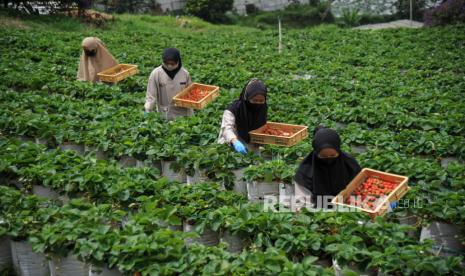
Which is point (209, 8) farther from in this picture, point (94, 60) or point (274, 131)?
point (274, 131)

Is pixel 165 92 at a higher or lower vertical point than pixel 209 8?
lower

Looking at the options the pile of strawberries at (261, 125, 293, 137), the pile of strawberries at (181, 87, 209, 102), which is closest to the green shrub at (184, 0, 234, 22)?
the pile of strawberries at (181, 87, 209, 102)

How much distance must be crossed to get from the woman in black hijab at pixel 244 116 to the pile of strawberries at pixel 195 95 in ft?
5.61

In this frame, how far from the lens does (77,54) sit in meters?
16.5

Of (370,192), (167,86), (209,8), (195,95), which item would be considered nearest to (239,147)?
(370,192)

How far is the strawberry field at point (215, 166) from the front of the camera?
5.30m

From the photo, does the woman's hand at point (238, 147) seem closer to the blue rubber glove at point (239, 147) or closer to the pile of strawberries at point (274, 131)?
the blue rubber glove at point (239, 147)

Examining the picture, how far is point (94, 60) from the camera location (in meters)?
12.2

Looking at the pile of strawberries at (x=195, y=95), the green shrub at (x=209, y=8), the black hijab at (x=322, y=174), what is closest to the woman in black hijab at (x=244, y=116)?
the black hijab at (x=322, y=174)

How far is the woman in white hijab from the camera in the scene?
11.9 meters

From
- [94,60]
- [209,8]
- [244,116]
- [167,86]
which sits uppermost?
[209,8]

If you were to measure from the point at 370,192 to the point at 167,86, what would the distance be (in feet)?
15.0

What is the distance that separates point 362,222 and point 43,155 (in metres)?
3.81

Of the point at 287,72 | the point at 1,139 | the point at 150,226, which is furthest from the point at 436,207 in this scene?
the point at 287,72
